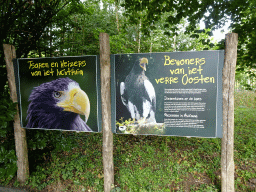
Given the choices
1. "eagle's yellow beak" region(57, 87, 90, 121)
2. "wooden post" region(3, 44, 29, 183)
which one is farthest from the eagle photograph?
"wooden post" region(3, 44, 29, 183)

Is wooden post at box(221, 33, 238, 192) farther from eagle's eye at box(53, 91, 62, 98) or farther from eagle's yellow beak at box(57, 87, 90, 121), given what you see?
eagle's eye at box(53, 91, 62, 98)

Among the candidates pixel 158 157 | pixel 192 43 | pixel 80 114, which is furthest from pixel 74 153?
pixel 192 43

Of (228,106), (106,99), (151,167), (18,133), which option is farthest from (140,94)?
(18,133)

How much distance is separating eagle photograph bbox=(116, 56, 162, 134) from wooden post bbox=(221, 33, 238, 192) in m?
1.03

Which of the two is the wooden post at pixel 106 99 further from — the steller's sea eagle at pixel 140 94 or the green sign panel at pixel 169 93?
the steller's sea eagle at pixel 140 94

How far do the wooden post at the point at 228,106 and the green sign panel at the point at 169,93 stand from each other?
78mm

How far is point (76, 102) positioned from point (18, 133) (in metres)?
1.48

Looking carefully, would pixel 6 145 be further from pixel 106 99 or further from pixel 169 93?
pixel 169 93

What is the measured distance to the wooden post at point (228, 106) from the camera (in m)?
2.24

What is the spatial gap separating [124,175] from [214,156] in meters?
2.12

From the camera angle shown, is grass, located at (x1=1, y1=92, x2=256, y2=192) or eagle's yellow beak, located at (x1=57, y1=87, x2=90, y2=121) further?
grass, located at (x1=1, y1=92, x2=256, y2=192)

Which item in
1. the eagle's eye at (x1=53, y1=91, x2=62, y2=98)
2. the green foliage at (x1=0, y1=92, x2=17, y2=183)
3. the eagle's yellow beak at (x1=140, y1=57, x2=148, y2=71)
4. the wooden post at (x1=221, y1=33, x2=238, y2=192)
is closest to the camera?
the wooden post at (x1=221, y1=33, x2=238, y2=192)

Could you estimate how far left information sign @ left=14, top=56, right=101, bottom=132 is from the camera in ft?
8.71

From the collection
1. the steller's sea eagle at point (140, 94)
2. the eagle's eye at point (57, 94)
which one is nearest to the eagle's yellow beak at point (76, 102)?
the eagle's eye at point (57, 94)
